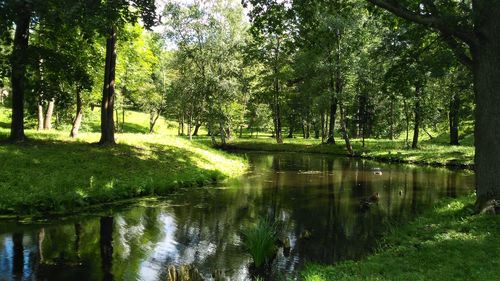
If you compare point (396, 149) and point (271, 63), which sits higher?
point (271, 63)

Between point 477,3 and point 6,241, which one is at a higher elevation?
point 477,3

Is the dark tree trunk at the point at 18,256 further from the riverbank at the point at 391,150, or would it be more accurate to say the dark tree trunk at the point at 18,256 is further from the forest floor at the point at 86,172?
the riverbank at the point at 391,150

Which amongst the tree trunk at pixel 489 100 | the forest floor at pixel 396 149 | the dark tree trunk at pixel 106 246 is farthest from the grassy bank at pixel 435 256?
the forest floor at pixel 396 149

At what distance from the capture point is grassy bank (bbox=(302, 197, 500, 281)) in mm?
9570

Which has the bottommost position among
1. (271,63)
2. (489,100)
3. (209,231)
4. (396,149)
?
(209,231)

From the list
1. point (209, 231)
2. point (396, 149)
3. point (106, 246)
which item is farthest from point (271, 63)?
point (106, 246)

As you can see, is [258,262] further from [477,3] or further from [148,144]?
[148,144]

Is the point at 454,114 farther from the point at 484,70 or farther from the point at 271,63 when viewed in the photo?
the point at 484,70

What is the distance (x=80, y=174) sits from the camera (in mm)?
20734

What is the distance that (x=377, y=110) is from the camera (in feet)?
223

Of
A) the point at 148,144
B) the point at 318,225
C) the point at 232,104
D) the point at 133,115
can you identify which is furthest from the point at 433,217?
the point at 133,115

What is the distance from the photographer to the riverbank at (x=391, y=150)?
132ft

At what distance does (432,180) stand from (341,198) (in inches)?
407

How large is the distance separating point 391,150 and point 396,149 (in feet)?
3.51
